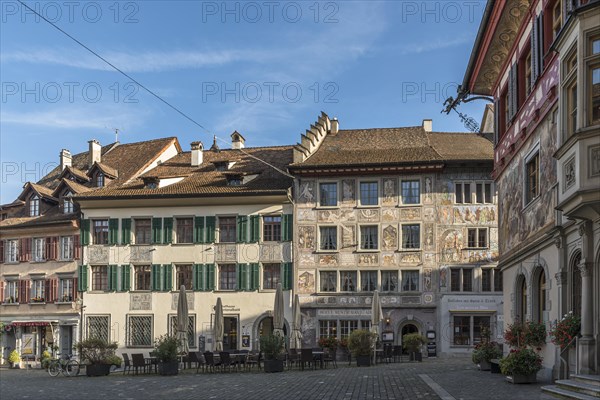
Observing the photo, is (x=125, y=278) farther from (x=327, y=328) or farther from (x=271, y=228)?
(x=327, y=328)

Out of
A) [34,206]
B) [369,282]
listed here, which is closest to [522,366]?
[369,282]

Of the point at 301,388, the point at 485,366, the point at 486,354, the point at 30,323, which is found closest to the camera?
the point at 301,388

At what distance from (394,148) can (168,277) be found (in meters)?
14.1

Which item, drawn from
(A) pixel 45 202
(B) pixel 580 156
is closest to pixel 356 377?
(B) pixel 580 156

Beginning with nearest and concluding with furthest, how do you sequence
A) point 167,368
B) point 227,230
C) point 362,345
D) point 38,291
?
point 167,368 → point 362,345 → point 227,230 → point 38,291

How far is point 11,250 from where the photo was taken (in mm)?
46750

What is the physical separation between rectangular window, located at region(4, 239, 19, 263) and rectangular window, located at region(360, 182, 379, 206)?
2022 cm

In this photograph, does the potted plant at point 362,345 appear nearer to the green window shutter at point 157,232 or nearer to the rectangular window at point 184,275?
the rectangular window at point 184,275

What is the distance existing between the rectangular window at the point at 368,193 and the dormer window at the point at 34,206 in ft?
63.0

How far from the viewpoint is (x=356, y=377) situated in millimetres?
22422

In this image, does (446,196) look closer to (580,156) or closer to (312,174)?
(312,174)

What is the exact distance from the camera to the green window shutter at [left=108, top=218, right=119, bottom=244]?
144 feet

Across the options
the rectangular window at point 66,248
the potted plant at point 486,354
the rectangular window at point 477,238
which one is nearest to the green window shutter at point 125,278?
the rectangular window at point 66,248

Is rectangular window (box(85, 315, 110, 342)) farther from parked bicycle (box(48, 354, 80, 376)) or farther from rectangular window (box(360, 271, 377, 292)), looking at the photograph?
rectangular window (box(360, 271, 377, 292))
